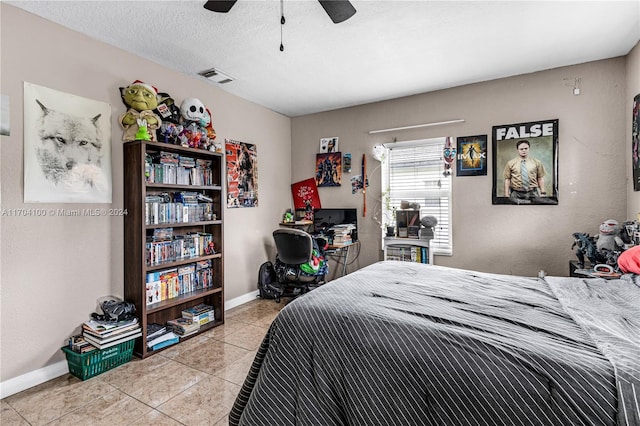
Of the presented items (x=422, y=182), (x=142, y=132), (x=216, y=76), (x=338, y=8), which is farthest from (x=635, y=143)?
(x=142, y=132)

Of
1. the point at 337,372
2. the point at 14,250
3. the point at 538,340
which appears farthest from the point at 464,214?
the point at 14,250

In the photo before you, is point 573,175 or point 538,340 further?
point 573,175

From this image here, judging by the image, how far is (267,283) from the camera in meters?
4.09

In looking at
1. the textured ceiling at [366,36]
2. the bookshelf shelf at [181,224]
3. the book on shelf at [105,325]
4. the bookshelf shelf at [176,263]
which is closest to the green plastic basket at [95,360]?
the book on shelf at [105,325]

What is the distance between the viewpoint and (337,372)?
4.20ft

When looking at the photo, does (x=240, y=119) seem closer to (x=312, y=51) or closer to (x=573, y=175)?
(x=312, y=51)

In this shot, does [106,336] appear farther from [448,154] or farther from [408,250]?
[448,154]

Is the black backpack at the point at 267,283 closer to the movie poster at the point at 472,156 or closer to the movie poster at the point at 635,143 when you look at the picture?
the movie poster at the point at 472,156

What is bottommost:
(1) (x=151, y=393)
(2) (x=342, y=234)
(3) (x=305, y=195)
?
(1) (x=151, y=393)

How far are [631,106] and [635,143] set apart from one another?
14.1 inches

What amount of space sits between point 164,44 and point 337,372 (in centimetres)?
283

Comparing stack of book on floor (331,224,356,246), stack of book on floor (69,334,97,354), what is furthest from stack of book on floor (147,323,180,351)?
stack of book on floor (331,224,356,246)

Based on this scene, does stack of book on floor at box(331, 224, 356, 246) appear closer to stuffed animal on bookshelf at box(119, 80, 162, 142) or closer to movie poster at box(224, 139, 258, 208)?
movie poster at box(224, 139, 258, 208)

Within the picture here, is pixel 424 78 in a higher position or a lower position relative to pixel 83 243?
higher
